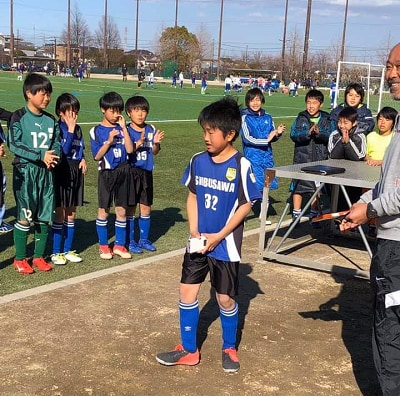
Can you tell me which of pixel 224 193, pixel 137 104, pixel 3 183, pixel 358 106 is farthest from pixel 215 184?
pixel 358 106

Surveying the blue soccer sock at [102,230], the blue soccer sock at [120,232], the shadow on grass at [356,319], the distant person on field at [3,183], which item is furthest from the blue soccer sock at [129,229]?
the shadow on grass at [356,319]

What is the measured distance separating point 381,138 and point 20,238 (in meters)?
4.31

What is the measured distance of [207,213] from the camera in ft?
12.9

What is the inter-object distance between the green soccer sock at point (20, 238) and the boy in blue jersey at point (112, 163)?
0.88m

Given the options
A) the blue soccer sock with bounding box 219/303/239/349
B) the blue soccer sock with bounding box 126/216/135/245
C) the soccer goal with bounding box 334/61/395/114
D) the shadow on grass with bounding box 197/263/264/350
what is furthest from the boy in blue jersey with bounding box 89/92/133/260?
the soccer goal with bounding box 334/61/395/114

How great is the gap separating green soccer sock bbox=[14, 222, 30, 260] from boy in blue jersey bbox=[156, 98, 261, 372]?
2.24 meters

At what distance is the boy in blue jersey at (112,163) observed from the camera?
6090mm

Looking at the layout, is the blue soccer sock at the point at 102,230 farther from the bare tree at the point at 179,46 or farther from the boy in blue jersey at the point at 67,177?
the bare tree at the point at 179,46

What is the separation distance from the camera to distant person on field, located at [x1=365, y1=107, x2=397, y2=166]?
706 centimetres

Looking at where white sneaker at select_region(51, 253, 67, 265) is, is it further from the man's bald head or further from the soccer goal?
the soccer goal

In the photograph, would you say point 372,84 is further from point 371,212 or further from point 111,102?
point 371,212

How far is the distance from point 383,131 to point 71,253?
12.9 ft

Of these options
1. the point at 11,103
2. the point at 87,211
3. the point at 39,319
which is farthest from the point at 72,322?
the point at 11,103

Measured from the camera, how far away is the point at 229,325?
404 centimetres
